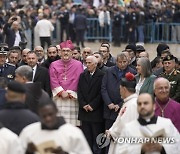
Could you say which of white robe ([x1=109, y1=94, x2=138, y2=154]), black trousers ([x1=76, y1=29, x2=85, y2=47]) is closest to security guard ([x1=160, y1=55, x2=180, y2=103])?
white robe ([x1=109, y1=94, x2=138, y2=154])

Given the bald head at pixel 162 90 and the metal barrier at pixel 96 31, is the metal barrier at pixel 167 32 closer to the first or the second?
the metal barrier at pixel 96 31

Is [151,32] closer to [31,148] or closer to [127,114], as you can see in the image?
[127,114]

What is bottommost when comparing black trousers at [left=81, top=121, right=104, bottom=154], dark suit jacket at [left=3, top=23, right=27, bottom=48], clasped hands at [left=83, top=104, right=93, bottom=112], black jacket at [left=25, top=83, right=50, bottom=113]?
black trousers at [left=81, top=121, right=104, bottom=154]

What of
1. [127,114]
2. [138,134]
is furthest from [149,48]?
[138,134]

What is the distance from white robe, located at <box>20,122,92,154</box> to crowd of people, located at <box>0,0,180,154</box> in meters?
0.01

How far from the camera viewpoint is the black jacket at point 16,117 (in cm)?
1052

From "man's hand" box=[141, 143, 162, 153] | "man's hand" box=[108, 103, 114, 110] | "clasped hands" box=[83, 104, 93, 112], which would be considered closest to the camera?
"man's hand" box=[141, 143, 162, 153]

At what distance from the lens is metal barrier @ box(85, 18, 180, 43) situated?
1367 inches

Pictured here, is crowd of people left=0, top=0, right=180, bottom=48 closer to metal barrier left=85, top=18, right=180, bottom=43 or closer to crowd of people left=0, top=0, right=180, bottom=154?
metal barrier left=85, top=18, right=180, bottom=43

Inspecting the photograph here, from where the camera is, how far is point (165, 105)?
1221cm

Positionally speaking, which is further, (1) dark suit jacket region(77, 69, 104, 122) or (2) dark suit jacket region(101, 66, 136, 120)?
(1) dark suit jacket region(77, 69, 104, 122)

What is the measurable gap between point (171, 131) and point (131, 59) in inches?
259

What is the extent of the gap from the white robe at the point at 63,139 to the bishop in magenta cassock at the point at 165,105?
283 centimetres

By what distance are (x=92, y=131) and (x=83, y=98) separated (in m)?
0.65
